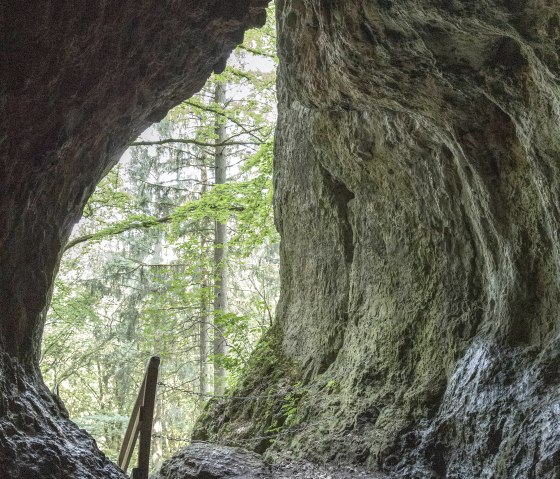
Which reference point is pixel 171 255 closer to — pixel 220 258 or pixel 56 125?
pixel 220 258

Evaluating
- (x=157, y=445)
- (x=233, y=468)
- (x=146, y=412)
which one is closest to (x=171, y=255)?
(x=157, y=445)

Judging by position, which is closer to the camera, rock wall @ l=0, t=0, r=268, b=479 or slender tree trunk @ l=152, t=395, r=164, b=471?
rock wall @ l=0, t=0, r=268, b=479

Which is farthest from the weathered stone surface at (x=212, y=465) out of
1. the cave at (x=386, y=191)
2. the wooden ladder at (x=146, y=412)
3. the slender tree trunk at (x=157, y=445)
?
the slender tree trunk at (x=157, y=445)

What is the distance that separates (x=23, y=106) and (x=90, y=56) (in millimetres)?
857

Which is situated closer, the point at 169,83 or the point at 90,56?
the point at 90,56

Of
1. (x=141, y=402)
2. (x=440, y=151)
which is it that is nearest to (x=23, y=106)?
(x=141, y=402)

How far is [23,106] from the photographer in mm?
4480

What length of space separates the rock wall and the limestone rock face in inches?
57.8

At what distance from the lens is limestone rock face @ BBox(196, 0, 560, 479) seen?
392 centimetres

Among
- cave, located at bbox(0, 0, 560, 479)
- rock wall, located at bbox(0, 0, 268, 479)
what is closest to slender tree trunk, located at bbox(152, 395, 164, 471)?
cave, located at bbox(0, 0, 560, 479)

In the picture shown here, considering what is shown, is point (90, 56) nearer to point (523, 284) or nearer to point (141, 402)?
point (141, 402)

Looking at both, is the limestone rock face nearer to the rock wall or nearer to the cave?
the cave

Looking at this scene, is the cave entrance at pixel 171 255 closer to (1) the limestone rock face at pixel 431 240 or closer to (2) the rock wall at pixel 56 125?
(1) the limestone rock face at pixel 431 240

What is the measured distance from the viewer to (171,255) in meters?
18.2
